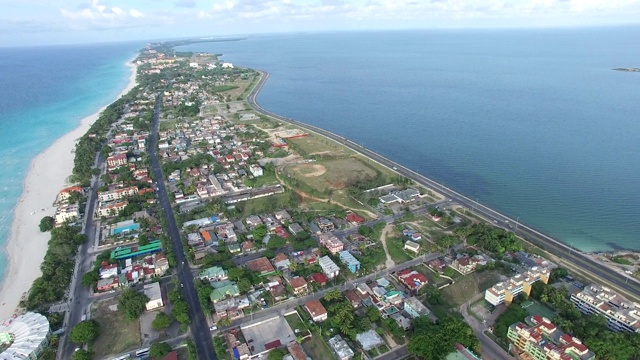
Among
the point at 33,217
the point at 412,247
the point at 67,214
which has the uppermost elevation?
the point at 67,214

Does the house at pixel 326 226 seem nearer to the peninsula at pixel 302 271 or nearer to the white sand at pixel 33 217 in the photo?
the peninsula at pixel 302 271

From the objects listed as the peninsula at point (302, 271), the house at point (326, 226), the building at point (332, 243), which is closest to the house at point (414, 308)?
the peninsula at point (302, 271)

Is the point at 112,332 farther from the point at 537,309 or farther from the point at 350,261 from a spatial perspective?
the point at 537,309

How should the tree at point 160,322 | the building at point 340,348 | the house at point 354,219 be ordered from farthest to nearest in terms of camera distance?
the house at point 354,219 → the tree at point 160,322 → the building at point 340,348

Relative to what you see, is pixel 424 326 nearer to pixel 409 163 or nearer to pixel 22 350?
pixel 22 350

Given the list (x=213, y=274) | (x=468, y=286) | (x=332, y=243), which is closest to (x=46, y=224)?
(x=213, y=274)

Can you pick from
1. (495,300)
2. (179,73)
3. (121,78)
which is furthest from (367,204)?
(121,78)
